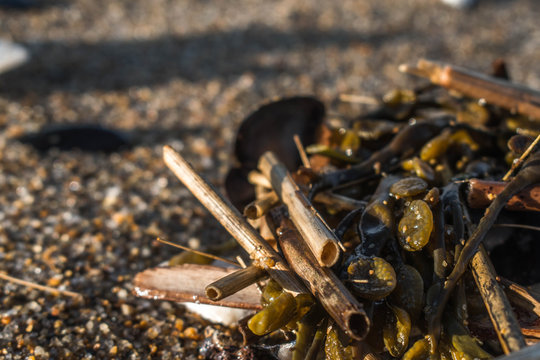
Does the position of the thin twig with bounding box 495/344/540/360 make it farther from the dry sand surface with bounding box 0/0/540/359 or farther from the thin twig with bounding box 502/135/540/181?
the dry sand surface with bounding box 0/0/540/359

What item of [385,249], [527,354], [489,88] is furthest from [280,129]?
[527,354]

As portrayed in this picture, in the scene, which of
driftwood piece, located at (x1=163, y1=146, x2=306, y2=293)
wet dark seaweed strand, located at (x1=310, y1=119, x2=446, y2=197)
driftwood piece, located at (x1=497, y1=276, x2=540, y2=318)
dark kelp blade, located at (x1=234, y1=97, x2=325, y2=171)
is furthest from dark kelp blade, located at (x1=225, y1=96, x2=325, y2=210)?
driftwood piece, located at (x1=497, y1=276, x2=540, y2=318)

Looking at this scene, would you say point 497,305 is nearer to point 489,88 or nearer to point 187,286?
point 187,286

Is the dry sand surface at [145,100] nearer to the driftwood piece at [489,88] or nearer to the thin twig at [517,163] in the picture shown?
the driftwood piece at [489,88]

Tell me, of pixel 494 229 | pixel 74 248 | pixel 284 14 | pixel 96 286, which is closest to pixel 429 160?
pixel 494 229

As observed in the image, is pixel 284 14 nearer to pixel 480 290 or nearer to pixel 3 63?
pixel 3 63

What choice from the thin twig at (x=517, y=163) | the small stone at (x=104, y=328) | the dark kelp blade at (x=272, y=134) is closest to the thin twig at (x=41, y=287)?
the small stone at (x=104, y=328)
